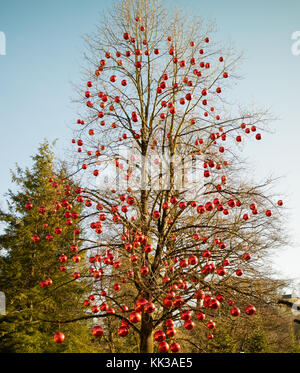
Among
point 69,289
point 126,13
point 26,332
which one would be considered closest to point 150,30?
point 126,13

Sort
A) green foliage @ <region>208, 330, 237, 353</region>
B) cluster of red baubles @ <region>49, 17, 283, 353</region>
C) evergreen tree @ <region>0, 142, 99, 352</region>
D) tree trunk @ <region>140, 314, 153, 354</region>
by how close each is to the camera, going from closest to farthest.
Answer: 1. cluster of red baubles @ <region>49, 17, 283, 353</region>
2. tree trunk @ <region>140, 314, 153, 354</region>
3. evergreen tree @ <region>0, 142, 99, 352</region>
4. green foliage @ <region>208, 330, 237, 353</region>

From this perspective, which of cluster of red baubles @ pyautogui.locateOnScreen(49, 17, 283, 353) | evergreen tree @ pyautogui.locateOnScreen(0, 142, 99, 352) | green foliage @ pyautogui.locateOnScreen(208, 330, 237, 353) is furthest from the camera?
green foliage @ pyautogui.locateOnScreen(208, 330, 237, 353)

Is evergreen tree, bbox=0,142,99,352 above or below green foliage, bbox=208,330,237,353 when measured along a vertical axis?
above

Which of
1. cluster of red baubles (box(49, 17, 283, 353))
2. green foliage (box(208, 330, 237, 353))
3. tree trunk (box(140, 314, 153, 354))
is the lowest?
green foliage (box(208, 330, 237, 353))

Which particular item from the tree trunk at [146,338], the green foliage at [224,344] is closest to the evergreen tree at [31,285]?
the tree trunk at [146,338]

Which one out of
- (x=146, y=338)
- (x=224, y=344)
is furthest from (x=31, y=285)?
(x=224, y=344)

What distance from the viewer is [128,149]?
5820mm

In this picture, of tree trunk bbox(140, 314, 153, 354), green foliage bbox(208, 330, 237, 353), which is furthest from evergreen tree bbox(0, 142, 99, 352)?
green foliage bbox(208, 330, 237, 353)

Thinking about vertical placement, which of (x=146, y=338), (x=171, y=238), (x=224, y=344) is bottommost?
(x=224, y=344)

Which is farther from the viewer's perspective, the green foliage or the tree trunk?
the green foliage

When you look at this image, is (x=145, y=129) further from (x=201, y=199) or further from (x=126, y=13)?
(x=126, y=13)

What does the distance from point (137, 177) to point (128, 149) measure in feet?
2.63

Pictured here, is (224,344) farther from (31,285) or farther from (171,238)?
(171,238)

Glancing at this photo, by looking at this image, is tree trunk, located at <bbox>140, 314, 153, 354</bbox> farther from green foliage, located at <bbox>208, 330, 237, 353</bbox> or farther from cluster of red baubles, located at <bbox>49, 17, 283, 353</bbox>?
green foliage, located at <bbox>208, 330, 237, 353</bbox>
